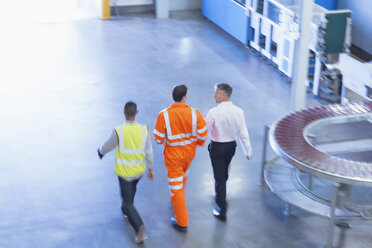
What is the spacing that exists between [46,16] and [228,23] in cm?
393

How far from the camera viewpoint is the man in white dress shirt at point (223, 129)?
5742 millimetres

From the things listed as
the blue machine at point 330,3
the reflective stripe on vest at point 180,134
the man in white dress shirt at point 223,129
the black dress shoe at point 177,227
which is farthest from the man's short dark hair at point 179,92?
the blue machine at point 330,3

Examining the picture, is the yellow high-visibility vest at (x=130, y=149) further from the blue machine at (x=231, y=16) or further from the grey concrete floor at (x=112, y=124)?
the blue machine at (x=231, y=16)

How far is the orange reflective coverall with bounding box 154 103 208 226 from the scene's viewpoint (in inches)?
220

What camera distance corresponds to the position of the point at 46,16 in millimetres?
12797

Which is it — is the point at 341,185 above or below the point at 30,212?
above

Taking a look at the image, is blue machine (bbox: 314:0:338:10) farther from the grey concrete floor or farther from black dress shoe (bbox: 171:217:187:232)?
black dress shoe (bbox: 171:217:187:232)

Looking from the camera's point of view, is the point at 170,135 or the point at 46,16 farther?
the point at 46,16

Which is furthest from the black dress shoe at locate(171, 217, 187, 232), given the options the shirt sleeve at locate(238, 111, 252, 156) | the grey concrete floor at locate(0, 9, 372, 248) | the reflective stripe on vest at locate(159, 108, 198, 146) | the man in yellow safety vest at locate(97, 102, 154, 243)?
the shirt sleeve at locate(238, 111, 252, 156)

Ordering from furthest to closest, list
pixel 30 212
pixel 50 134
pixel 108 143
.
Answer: pixel 50 134 → pixel 30 212 → pixel 108 143

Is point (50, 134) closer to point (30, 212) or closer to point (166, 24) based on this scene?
point (30, 212)

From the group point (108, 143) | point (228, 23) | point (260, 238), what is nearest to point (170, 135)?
point (108, 143)

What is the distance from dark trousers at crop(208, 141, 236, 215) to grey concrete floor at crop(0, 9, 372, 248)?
0.78 ft

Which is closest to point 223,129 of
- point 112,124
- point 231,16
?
point 112,124
